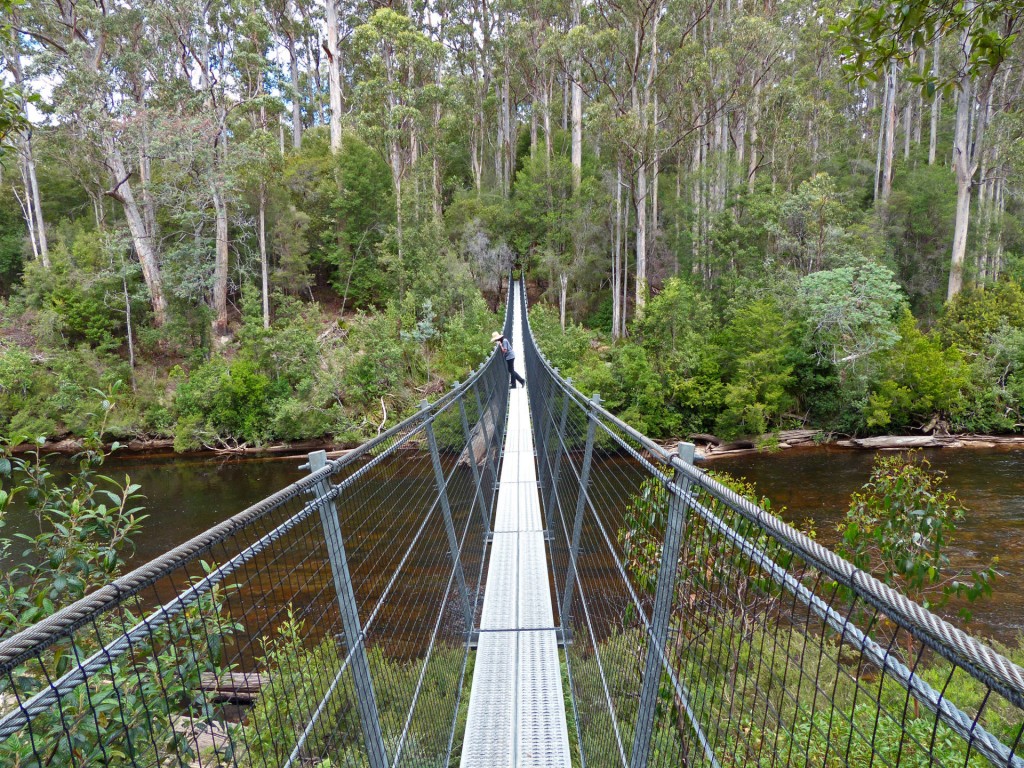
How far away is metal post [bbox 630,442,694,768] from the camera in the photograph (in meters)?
1.14

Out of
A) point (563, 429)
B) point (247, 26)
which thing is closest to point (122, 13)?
point (247, 26)

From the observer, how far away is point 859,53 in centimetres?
194

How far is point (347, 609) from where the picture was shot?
1.26 m

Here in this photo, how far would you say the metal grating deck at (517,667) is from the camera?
190 cm

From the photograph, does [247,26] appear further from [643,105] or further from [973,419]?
[973,419]

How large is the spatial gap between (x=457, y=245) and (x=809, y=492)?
12062 mm

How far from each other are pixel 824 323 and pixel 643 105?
7.05 metres

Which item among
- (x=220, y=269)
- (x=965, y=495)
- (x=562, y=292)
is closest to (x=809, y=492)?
(x=965, y=495)

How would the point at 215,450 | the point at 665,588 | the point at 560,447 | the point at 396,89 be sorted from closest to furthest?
the point at 665,588, the point at 560,447, the point at 215,450, the point at 396,89

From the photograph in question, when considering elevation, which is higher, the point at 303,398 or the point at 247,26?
the point at 247,26

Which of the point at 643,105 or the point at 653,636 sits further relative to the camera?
the point at 643,105

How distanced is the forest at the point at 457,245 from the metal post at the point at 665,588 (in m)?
10.1

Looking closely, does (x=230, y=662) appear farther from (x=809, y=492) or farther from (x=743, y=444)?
(x=743, y=444)

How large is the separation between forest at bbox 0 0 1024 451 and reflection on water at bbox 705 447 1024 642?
133cm
